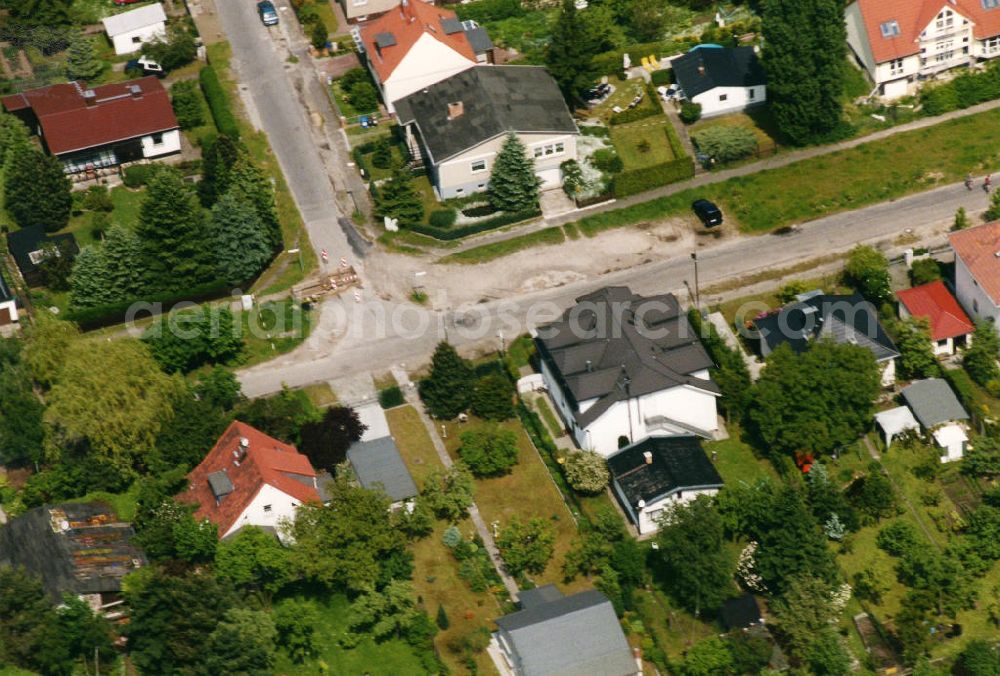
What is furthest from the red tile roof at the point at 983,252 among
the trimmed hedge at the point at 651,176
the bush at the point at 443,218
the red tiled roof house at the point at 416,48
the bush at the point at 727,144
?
the red tiled roof house at the point at 416,48

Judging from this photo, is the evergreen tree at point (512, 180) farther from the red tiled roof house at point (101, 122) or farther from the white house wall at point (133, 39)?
the white house wall at point (133, 39)

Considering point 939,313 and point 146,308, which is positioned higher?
point 146,308

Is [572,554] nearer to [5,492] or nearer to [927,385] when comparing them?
[927,385]

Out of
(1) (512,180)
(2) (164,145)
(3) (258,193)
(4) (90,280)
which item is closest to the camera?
(4) (90,280)

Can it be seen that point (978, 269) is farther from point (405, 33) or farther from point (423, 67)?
point (405, 33)

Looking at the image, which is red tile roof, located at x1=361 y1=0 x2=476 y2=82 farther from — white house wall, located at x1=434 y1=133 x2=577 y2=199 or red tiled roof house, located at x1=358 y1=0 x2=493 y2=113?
white house wall, located at x1=434 y1=133 x2=577 y2=199

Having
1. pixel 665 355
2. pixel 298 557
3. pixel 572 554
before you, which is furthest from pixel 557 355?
pixel 298 557

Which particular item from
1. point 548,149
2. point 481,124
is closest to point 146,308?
point 481,124

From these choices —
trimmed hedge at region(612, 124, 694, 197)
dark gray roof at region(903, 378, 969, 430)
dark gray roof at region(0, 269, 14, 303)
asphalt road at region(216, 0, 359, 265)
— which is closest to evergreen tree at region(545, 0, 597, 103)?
trimmed hedge at region(612, 124, 694, 197)
